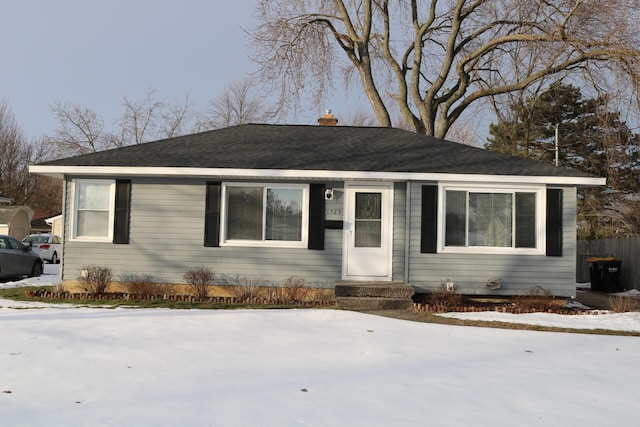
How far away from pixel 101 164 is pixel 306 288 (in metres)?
4.79

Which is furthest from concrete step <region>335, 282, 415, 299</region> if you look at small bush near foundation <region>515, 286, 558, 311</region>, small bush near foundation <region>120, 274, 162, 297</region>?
small bush near foundation <region>120, 274, 162, 297</region>

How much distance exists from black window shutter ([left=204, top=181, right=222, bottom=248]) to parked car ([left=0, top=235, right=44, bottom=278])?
7240 millimetres

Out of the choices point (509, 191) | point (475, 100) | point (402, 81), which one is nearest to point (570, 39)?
point (475, 100)

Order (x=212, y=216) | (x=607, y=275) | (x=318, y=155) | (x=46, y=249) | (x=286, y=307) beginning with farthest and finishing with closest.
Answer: (x=46, y=249) → (x=607, y=275) → (x=318, y=155) → (x=212, y=216) → (x=286, y=307)

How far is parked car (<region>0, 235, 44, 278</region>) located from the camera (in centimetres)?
1549

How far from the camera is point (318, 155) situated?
40.3 feet

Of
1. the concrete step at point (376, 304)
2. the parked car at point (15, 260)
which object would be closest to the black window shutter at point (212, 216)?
the concrete step at point (376, 304)

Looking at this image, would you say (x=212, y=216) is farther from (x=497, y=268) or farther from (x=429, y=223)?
(x=497, y=268)

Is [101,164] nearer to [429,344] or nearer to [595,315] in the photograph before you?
[429,344]

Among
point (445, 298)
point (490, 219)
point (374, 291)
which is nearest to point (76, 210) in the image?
point (374, 291)

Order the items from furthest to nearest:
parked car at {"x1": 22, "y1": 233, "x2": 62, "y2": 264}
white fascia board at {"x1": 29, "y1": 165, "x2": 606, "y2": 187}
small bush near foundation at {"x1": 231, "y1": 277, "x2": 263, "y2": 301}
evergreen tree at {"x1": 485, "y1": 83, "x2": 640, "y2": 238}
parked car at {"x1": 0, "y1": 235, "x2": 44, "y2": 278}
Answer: evergreen tree at {"x1": 485, "y1": 83, "x2": 640, "y2": 238} → parked car at {"x1": 22, "y1": 233, "x2": 62, "y2": 264} → parked car at {"x1": 0, "y1": 235, "x2": 44, "y2": 278} → small bush near foundation at {"x1": 231, "y1": 277, "x2": 263, "y2": 301} → white fascia board at {"x1": 29, "y1": 165, "x2": 606, "y2": 187}

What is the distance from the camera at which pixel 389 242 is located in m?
11.8

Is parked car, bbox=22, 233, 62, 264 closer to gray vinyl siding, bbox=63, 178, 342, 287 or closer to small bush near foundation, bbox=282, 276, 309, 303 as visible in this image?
gray vinyl siding, bbox=63, 178, 342, 287

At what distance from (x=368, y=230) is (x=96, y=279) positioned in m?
5.53
